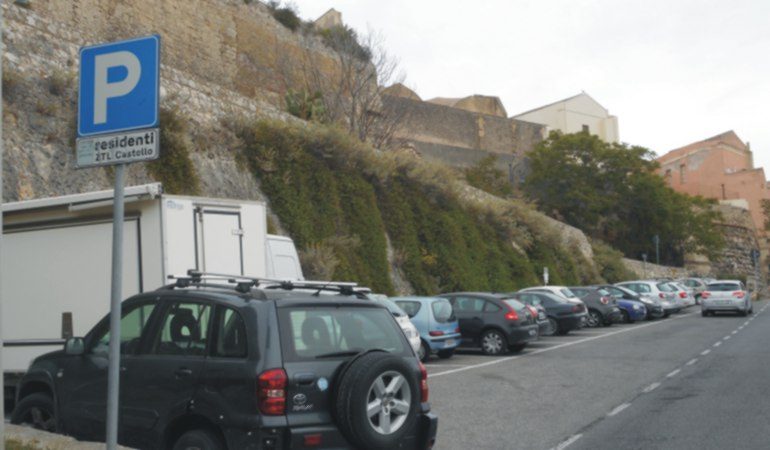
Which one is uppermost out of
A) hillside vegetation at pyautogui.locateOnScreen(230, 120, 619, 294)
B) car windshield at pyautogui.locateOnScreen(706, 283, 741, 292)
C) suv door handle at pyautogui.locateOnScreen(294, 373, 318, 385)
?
hillside vegetation at pyautogui.locateOnScreen(230, 120, 619, 294)

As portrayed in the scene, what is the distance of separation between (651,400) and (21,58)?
16406 mm

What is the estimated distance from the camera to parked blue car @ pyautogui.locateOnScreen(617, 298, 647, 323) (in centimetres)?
3111

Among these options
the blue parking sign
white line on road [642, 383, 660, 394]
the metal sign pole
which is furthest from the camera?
white line on road [642, 383, 660, 394]

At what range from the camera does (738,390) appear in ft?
39.5

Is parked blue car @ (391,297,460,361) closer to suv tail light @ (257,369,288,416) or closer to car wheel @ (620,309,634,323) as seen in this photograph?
suv tail light @ (257,369,288,416)

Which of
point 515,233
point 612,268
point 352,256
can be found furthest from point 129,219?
point 612,268

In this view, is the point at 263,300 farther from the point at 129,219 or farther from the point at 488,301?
the point at 488,301

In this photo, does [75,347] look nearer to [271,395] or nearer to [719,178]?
[271,395]

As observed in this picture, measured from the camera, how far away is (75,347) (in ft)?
23.4

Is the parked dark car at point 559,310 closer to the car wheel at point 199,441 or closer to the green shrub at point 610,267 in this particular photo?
the car wheel at point 199,441

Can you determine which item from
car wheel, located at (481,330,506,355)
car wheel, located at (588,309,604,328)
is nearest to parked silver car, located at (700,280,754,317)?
car wheel, located at (588,309,604,328)

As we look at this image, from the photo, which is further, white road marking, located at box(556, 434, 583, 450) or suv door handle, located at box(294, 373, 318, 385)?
white road marking, located at box(556, 434, 583, 450)

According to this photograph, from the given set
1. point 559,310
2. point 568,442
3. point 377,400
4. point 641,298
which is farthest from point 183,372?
point 641,298

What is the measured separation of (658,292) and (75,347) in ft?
102
